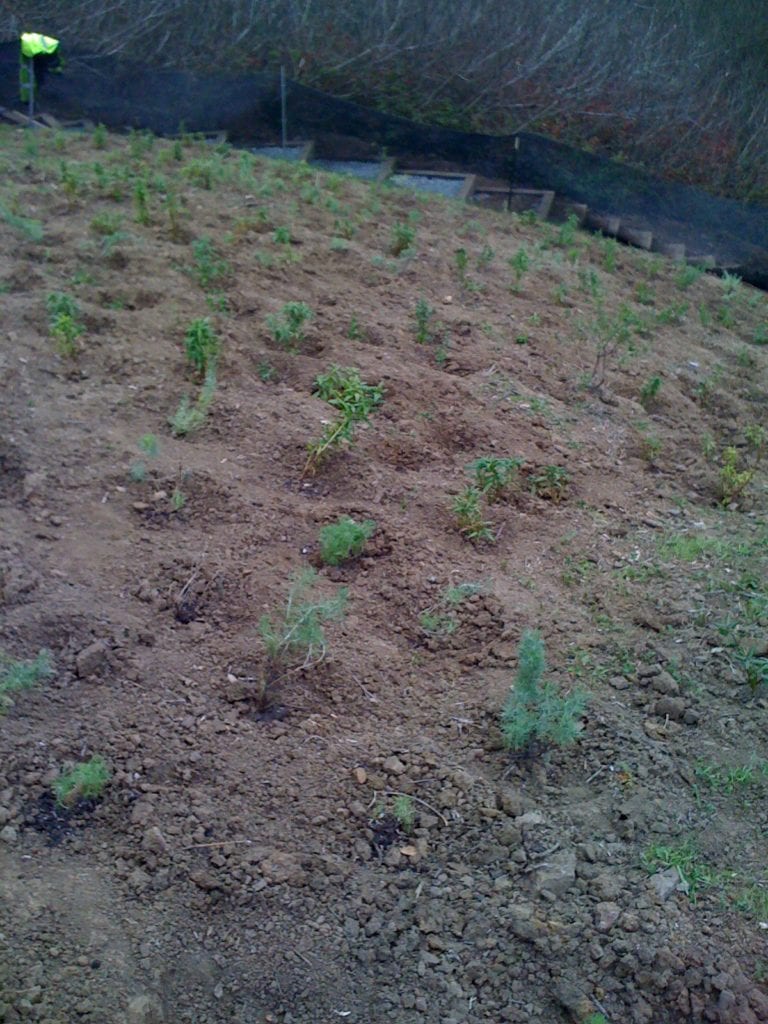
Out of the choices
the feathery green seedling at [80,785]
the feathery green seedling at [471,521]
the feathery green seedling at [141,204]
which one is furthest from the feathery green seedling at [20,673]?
the feathery green seedling at [141,204]

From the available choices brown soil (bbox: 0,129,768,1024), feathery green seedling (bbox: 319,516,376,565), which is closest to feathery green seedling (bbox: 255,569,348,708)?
brown soil (bbox: 0,129,768,1024)

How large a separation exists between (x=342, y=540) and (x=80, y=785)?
1.39 meters

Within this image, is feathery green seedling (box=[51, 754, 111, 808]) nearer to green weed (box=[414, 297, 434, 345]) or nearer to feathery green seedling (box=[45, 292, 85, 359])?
feathery green seedling (box=[45, 292, 85, 359])

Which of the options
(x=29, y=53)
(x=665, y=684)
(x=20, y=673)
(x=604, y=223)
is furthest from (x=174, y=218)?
(x=604, y=223)

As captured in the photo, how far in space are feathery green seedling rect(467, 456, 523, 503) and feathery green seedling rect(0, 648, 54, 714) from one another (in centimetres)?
193

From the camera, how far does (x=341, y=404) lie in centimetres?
498

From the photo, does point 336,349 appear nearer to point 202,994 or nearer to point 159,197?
point 159,197

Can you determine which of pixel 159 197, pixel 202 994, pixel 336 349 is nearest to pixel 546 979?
pixel 202 994

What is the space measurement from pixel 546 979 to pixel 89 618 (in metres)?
1.80

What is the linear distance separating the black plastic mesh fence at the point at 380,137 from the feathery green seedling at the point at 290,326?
4285 mm

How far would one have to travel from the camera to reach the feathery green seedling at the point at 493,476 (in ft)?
15.0

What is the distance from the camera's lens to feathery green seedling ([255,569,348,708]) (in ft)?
11.5

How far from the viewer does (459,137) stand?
378 inches

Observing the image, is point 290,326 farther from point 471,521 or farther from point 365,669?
point 365,669
